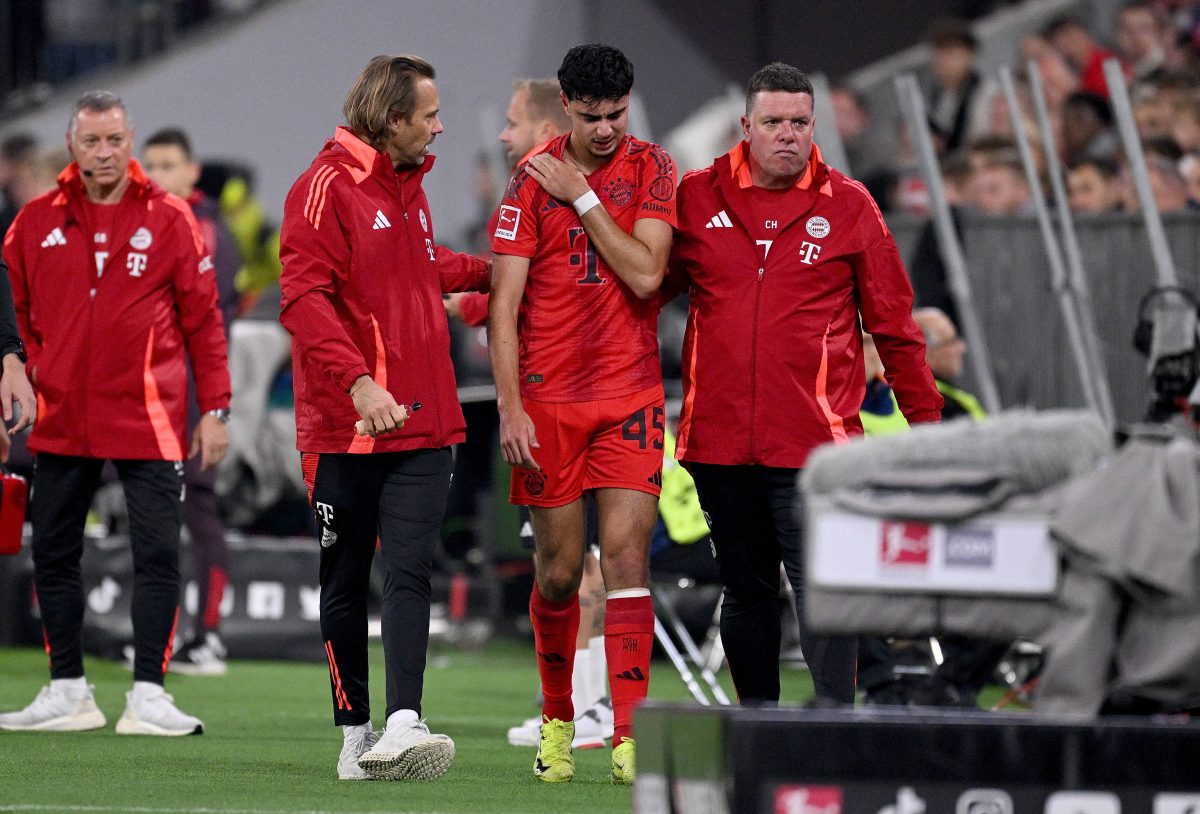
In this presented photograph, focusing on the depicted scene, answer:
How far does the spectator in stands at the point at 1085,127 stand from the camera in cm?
1254

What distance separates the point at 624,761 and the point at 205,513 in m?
4.69

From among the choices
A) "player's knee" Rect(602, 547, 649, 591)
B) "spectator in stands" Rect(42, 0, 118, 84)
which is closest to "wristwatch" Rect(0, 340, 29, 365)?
"player's knee" Rect(602, 547, 649, 591)

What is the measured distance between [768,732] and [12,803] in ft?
7.37

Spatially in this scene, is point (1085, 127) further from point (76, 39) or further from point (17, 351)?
point (76, 39)

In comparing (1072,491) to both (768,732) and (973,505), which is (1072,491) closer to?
(973,505)

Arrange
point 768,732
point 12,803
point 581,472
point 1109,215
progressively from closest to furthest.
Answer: point 768,732 < point 12,803 < point 581,472 < point 1109,215

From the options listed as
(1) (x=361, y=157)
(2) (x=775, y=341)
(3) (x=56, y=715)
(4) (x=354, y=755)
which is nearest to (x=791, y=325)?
(2) (x=775, y=341)

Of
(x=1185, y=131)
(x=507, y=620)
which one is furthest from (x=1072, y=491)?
(x=507, y=620)

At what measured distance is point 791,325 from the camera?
594cm

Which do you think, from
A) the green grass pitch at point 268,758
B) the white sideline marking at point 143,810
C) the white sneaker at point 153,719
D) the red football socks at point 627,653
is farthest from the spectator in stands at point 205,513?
the white sideline marking at point 143,810

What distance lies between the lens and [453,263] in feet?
20.8

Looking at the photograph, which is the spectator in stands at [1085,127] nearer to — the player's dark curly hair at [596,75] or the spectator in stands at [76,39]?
the player's dark curly hair at [596,75]

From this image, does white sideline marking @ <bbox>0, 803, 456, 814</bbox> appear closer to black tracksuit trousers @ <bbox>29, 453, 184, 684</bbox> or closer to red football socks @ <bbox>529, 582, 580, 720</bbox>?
red football socks @ <bbox>529, 582, 580, 720</bbox>

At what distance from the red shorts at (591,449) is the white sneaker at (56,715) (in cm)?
223
